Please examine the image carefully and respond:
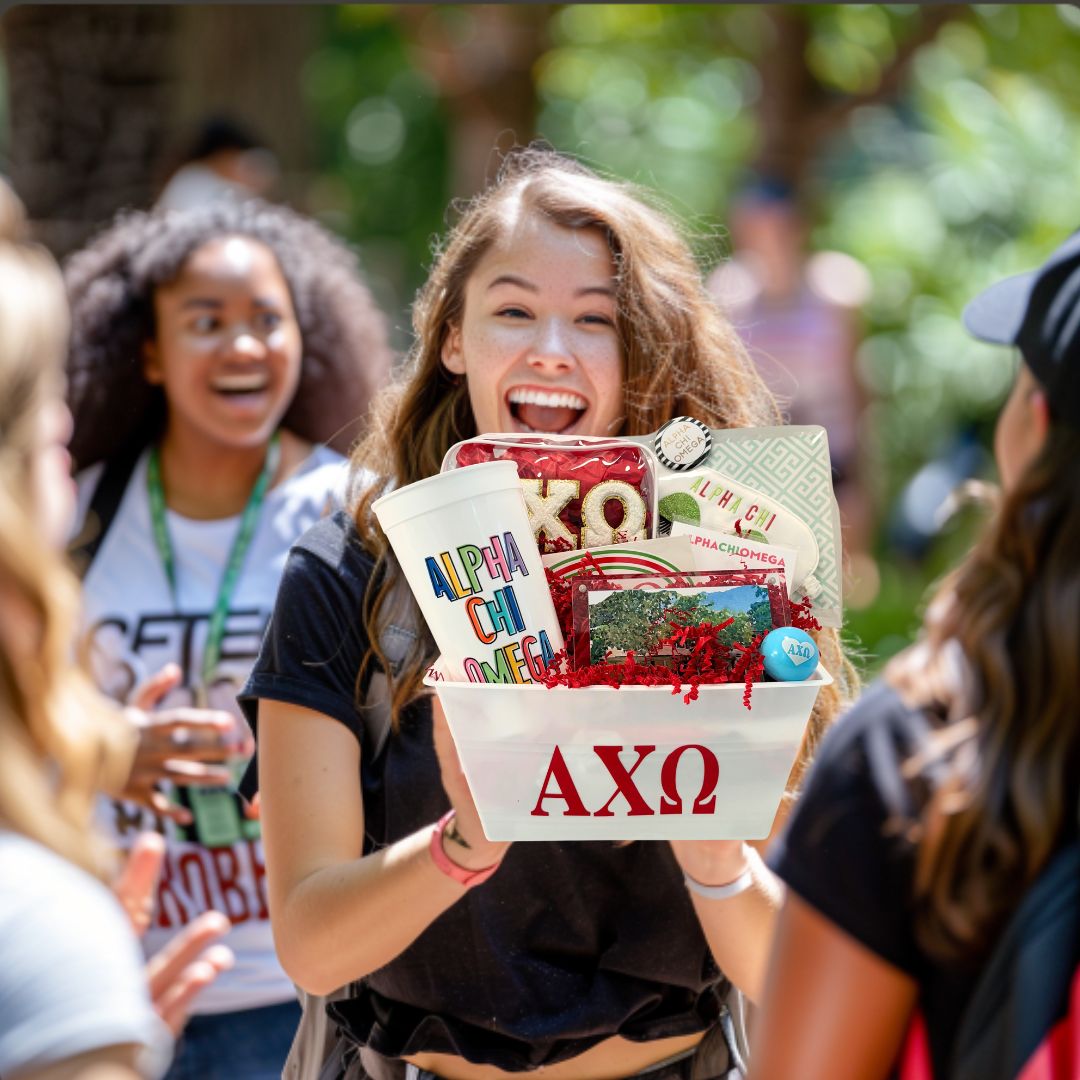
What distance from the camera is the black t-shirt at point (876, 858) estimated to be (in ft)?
4.35

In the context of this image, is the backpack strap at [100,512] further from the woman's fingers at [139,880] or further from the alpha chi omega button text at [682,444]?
the alpha chi omega button text at [682,444]

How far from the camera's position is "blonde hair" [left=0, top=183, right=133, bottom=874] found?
1.35 meters

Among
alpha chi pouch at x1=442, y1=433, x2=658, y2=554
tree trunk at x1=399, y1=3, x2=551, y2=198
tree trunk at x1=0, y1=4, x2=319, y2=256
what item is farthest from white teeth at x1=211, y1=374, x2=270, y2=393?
tree trunk at x1=399, y1=3, x2=551, y2=198

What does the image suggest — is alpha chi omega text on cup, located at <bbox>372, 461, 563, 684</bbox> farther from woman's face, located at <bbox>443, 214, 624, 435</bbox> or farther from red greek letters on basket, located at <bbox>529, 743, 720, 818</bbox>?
woman's face, located at <bbox>443, 214, 624, 435</bbox>

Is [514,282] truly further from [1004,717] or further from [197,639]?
[197,639]

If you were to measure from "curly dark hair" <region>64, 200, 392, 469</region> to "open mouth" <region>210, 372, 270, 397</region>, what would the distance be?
7.6 inches

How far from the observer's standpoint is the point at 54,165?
21.2 ft

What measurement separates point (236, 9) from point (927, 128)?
8.25 metres

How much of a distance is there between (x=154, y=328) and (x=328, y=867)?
1.77 m

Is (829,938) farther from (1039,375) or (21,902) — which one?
(21,902)

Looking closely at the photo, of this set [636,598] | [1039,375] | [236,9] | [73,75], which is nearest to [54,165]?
[73,75]

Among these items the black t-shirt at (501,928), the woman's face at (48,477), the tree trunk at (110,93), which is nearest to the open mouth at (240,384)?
the black t-shirt at (501,928)

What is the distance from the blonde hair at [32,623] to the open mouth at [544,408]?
793mm

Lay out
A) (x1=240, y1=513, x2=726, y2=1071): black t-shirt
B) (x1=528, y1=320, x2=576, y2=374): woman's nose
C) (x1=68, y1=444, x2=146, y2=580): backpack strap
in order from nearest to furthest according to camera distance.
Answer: (x1=240, y1=513, x2=726, y2=1071): black t-shirt < (x1=528, y1=320, x2=576, y2=374): woman's nose < (x1=68, y1=444, x2=146, y2=580): backpack strap
